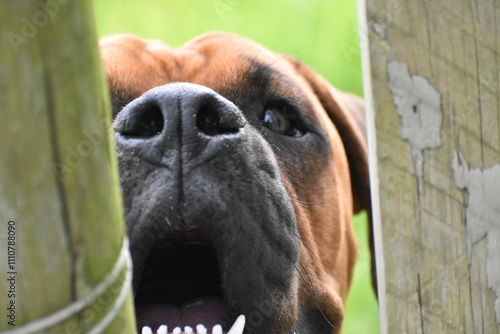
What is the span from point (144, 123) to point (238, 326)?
2.04 feet

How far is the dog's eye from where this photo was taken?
106 inches

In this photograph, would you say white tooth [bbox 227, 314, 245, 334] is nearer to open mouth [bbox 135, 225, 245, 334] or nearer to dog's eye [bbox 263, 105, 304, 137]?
open mouth [bbox 135, 225, 245, 334]

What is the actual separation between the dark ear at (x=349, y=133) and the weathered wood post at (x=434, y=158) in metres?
1.58

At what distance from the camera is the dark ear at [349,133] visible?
10.5 ft

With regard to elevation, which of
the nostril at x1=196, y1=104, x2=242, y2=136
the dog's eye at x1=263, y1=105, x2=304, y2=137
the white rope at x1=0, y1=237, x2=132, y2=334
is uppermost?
the white rope at x1=0, y1=237, x2=132, y2=334

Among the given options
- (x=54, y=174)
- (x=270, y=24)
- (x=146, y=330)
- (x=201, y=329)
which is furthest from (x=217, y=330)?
(x=270, y=24)

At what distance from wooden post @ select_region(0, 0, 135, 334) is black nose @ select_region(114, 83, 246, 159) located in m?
0.77

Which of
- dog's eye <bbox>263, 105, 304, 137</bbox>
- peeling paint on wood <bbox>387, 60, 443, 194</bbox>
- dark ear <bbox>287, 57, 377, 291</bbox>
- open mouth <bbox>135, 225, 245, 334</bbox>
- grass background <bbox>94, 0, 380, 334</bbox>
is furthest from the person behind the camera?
grass background <bbox>94, 0, 380, 334</bbox>

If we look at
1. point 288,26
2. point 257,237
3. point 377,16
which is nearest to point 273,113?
point 257,237

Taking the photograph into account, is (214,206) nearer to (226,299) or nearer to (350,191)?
(226,299)

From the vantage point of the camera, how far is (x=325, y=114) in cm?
307

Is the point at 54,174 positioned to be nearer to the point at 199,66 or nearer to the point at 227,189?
the point at 227,189

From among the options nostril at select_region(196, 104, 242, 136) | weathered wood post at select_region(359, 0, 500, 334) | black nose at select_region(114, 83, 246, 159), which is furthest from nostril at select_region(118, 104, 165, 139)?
weathered wood post at select_region(359, 0, 500, 334)

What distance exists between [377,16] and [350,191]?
1.73 m
